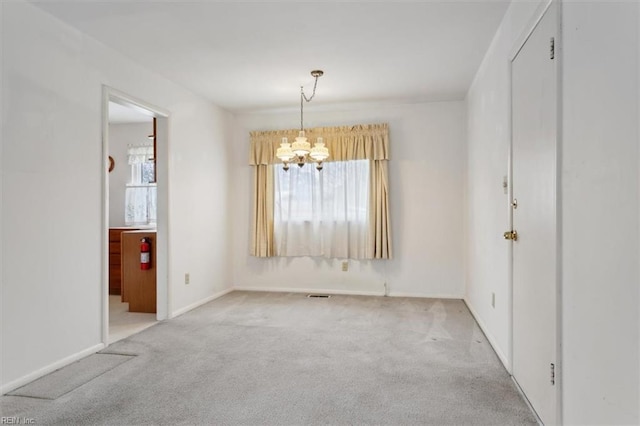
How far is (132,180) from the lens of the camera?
20.6 feet

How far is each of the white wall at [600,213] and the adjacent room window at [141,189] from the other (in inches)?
230

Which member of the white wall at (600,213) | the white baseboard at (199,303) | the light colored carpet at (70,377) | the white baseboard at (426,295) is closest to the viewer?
the white wall at (600,213)

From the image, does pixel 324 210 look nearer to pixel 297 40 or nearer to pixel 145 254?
pixel 145 254

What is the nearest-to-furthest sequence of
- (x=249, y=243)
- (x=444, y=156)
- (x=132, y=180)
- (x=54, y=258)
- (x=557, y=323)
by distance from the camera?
(x=557, y=323) < (x=54, y=258) < (x=444, y=156) < (x=249, y=243) < (x=132, y=180)

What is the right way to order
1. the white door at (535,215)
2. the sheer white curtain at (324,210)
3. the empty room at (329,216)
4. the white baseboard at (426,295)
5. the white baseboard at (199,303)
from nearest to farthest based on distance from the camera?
the empty room at (329,216)
the white door at (535,215)
the white baseboard at (199,303)
the white baseboard at (426,295)
the sheer white curtain at (324,210)

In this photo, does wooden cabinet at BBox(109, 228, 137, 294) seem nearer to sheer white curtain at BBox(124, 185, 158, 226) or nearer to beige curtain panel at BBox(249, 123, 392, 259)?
sheer white curtain at BBox(124, 185, 158, 226)

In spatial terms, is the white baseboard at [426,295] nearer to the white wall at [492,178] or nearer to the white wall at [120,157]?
the white wall at [492,178]

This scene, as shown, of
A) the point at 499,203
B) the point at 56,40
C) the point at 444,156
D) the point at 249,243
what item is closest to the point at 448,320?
the point at 499,203

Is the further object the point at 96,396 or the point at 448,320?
the point at 448,320

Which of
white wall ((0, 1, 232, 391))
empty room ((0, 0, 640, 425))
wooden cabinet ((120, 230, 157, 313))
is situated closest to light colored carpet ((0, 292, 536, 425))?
empty room ((0, 0, 640, 425))

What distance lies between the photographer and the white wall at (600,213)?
3.90 feet

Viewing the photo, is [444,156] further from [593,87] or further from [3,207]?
[3,207]

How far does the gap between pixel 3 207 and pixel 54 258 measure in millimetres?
513

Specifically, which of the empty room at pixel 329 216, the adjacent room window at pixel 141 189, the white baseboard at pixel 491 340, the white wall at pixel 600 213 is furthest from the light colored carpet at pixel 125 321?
the white wall at pixel 600 213
